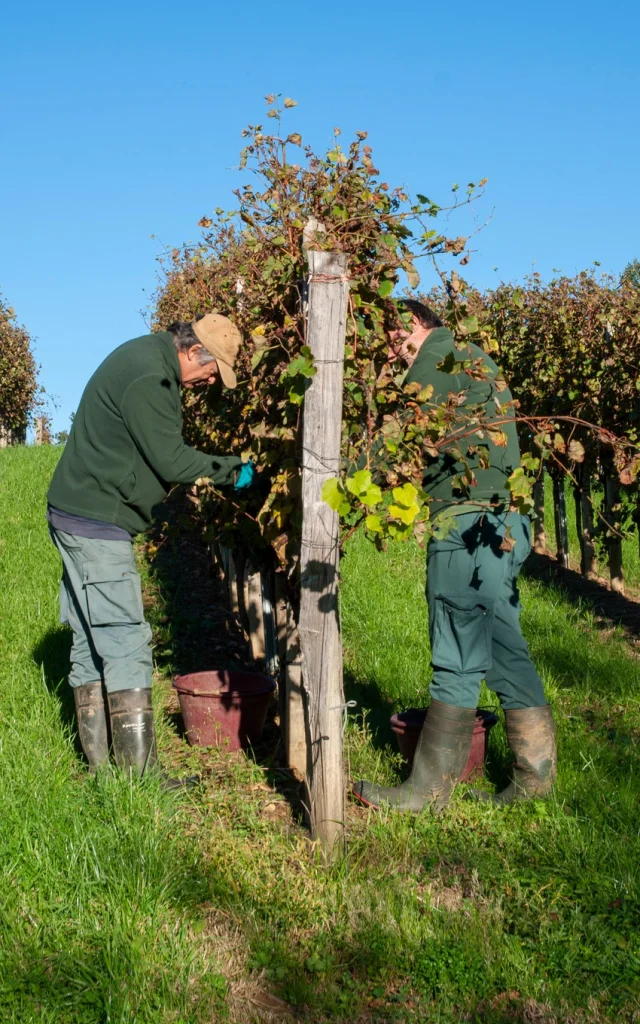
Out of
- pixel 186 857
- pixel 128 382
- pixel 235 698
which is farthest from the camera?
pixel 235 698

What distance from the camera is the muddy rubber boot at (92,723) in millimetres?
4254

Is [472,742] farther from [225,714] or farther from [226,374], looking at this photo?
[226,374]

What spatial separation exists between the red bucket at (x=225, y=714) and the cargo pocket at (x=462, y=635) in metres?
1.25

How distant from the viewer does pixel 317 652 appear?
11.4 feet

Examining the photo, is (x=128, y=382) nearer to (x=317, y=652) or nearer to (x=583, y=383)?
(x=317, y=652)

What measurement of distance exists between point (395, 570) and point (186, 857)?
5.86m

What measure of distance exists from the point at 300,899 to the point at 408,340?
2.24 metres

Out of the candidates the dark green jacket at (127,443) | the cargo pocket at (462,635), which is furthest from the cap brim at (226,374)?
the cargo pocket at (462,635)

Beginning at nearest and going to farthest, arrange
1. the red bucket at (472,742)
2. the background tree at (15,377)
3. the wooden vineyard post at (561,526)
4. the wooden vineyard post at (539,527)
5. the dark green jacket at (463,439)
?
the dark green jacket at (463,439), the red bucket at (472,742), the wooden vineyard post at (561,526), the wooden vineyard post at (539,527), the background tree at (15,377)

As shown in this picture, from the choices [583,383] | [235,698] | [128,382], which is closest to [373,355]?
[128,382]

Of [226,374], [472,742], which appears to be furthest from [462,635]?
[226,374]

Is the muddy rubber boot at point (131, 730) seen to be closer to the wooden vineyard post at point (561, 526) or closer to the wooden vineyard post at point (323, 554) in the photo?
the wooden vineyard post at point (323, 554)

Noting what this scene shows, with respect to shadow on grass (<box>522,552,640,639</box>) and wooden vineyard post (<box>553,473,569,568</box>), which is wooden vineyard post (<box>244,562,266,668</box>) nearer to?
shadow on grass (<box>522,552,640,639</box>)

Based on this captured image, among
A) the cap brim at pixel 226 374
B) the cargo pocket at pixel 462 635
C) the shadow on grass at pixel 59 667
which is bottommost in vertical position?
the shadow on grass at pixel 59 667
